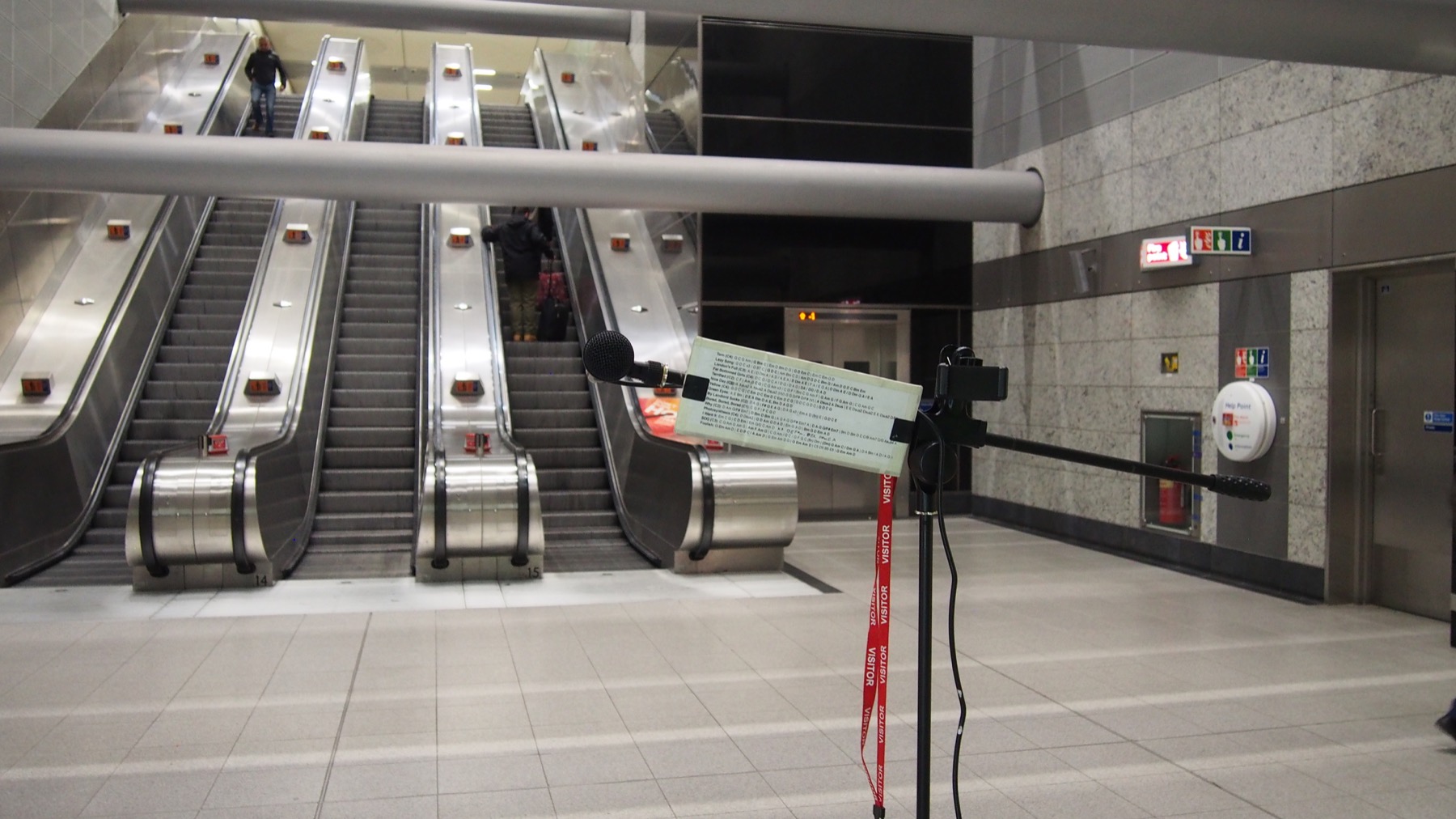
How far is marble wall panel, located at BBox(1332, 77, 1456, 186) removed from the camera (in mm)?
7031

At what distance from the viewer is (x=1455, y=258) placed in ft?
23.1

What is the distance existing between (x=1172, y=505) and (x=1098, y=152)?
3.31 meters

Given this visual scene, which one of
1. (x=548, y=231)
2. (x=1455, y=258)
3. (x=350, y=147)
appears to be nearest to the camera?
(x=1455, y=258)

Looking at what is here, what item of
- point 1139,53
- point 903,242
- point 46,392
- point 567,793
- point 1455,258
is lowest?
point 567,793

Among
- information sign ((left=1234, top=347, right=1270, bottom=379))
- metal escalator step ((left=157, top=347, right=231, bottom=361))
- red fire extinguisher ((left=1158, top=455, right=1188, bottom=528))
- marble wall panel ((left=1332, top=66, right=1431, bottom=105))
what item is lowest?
red fire extinguisher ((left=1158, top=455, right=1188, bottom=528))

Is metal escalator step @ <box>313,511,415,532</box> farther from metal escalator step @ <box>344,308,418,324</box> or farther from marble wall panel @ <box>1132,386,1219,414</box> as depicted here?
marble wall panel @ <box>1132,386,1219,414</box>

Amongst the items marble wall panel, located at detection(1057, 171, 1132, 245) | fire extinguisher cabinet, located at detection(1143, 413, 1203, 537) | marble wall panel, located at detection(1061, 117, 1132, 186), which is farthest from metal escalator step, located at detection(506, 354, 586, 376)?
fire extinguisher cabinet, located at detection(1143, 413, 1203, 537)

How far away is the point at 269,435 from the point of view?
938 cm

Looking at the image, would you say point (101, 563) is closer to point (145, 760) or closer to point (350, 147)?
point (350, 147)

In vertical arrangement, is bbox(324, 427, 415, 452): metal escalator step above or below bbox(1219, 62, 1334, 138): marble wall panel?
→ below

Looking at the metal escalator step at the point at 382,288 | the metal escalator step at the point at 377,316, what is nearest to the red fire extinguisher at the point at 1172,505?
the metal escalator step at the point at 377,316

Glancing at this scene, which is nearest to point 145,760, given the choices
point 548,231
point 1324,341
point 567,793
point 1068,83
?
point 567,793

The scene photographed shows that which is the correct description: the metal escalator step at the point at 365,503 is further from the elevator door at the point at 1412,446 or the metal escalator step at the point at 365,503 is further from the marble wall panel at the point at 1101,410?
the elevator door at the point at 1412,446

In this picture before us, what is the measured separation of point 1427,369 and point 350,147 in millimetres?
8295
